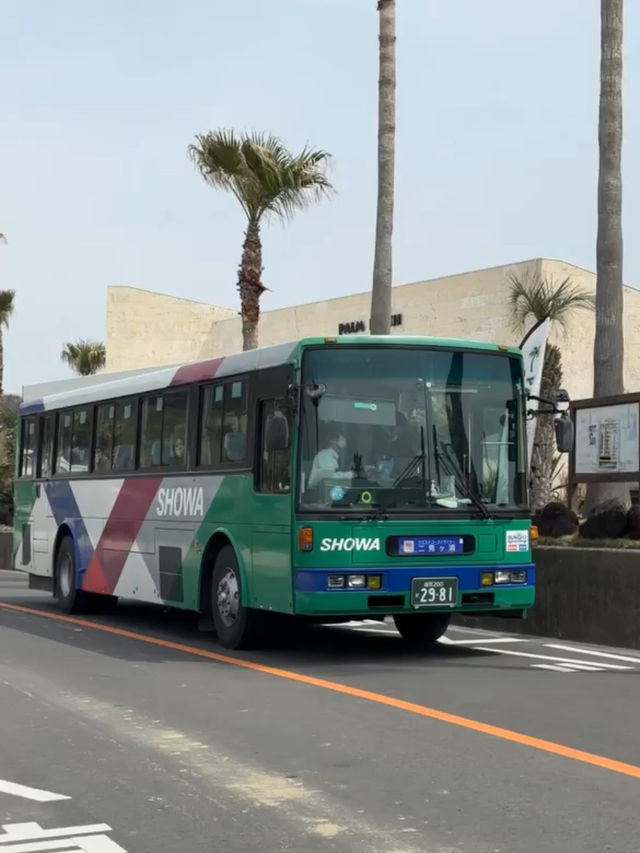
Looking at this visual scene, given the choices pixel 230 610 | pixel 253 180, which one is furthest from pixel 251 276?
pixel 230 610

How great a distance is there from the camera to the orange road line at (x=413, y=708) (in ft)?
25.2

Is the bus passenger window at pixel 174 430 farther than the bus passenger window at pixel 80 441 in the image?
No

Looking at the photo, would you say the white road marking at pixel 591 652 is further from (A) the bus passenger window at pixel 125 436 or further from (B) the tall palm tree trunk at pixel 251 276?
(B) the tall palm tree trunk at pixel 251 276

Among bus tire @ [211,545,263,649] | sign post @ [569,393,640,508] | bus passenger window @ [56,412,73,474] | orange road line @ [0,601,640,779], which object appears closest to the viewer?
orange road line @ [0,601,640,779]

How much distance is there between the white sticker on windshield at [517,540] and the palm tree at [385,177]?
10051mm

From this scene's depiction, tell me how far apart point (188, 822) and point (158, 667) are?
5839 mm

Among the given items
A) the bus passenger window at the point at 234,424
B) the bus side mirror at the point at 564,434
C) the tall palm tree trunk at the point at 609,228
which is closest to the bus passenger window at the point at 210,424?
the bus passenger window at the point at 234,424

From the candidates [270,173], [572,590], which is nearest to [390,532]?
[572,590]

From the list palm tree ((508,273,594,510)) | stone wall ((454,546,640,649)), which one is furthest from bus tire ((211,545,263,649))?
palm tree ((508,273,594,510))

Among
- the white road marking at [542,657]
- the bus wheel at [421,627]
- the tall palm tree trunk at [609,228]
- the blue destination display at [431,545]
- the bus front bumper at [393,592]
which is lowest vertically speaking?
the white road marking at [542,657]

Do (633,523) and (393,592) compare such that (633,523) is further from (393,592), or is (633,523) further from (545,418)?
(545,418)

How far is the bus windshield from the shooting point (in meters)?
12.1

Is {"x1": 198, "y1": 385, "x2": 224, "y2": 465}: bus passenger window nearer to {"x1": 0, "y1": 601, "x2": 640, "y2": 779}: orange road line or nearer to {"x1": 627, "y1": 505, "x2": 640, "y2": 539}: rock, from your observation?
{"x1": 0, "y1": 601, "x2": 640, "y2": 779}: orange road line

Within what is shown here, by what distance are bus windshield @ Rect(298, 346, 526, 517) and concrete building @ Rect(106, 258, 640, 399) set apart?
22.3m
